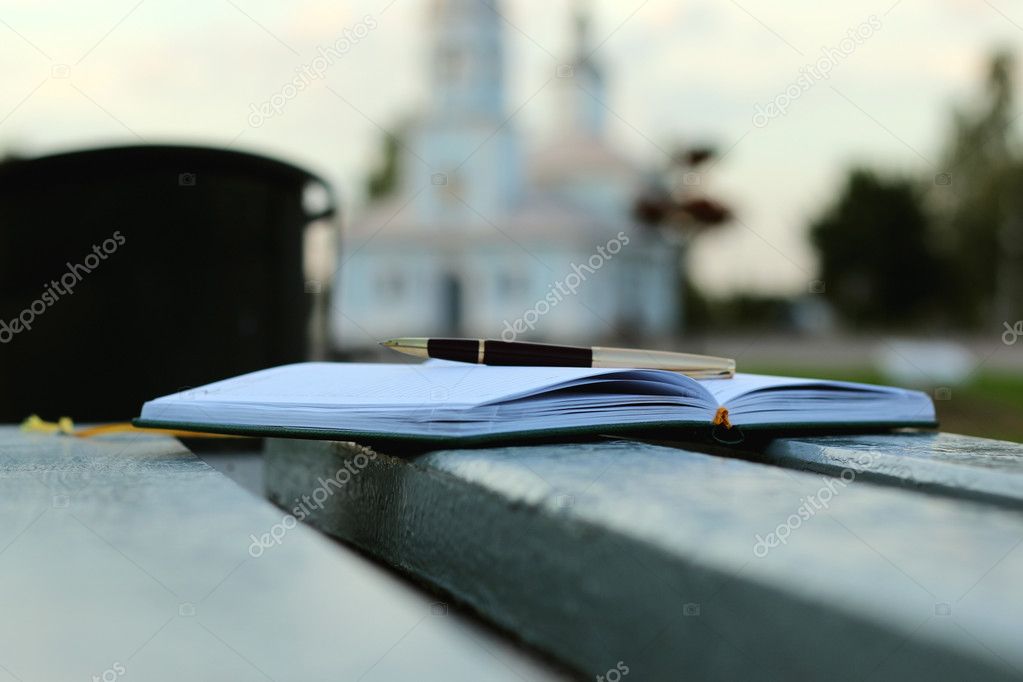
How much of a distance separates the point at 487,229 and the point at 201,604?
21.9m

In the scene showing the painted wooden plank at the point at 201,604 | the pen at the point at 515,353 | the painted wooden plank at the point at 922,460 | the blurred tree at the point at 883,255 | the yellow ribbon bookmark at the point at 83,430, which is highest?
the blurred tree at the point at 883,255

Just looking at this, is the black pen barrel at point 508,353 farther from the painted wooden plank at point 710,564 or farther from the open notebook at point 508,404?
the painted wooden plank at point 710,564

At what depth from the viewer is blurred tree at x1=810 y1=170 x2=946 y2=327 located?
2561 cm

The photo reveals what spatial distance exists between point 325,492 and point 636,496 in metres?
0.42

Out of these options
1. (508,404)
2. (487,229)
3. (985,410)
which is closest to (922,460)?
(508,404)

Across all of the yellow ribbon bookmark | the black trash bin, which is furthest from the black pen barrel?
the black trash bin

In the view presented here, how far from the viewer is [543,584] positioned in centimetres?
50

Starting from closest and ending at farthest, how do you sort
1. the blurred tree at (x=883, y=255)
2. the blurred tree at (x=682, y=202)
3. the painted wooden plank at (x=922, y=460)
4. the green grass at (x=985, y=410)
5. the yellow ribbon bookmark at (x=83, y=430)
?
the painted wooden plank at (x=922, y=460) < the yellow ribbon bookmark at (x=83, y=430) < the green grass at (x=985, y=410) < the blurred tree at (x=682, y=202) < the blurred tree at (x=883, y=255)

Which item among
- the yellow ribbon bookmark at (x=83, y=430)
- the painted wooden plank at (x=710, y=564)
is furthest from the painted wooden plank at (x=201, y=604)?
the yellow ribbon bookmark at (x=83, y=430)

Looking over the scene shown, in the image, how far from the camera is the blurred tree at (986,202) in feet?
82.4

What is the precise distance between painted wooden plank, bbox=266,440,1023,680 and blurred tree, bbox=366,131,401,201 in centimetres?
3167

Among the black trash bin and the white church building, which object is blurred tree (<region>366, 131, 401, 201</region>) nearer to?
the white church building

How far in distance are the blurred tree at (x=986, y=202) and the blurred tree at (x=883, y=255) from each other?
38.9 inches

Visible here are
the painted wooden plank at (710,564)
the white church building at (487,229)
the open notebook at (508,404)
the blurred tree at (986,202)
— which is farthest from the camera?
the blurred tree at (986,202)
